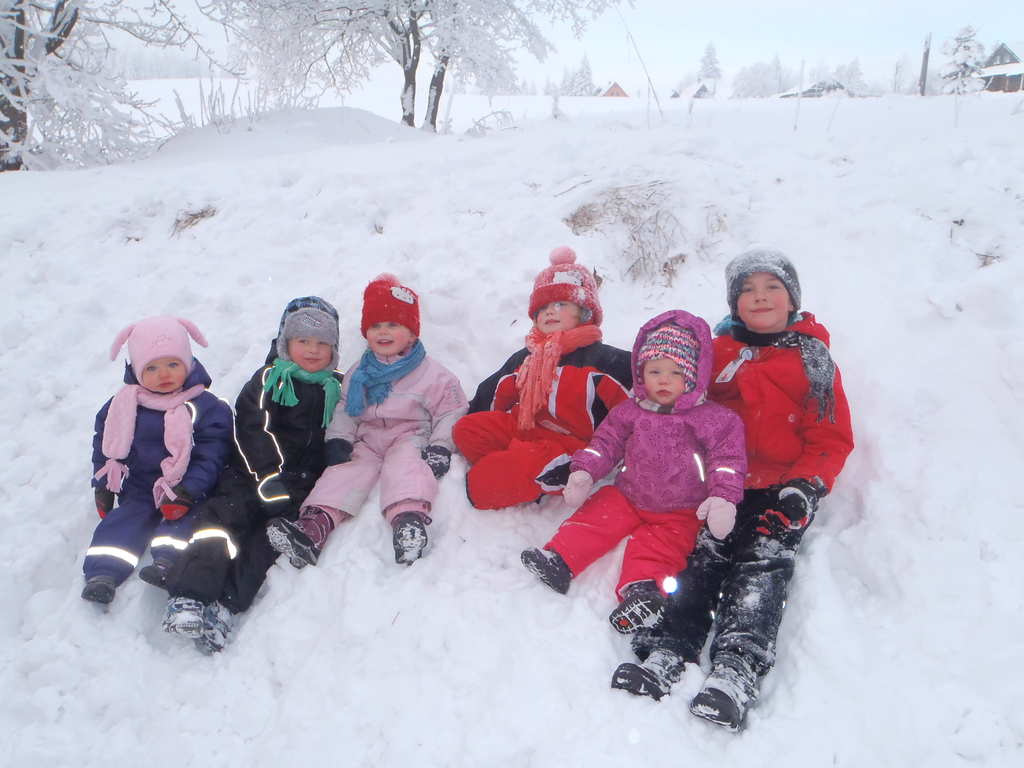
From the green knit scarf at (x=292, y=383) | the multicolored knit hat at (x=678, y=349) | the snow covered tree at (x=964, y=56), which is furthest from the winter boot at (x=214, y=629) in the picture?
the snow covered tree at (x=964, y=56)

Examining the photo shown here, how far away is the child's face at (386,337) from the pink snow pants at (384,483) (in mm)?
666

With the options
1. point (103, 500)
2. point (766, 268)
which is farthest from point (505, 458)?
point (103, 500)

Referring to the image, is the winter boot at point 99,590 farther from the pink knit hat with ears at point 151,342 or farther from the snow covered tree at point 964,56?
the snow covered tree at point 964,56

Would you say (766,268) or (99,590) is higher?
(766,268)

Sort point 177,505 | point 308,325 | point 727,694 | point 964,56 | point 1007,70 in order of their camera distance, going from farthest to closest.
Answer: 1. point 1007,70
2. point 964,56
3. point 308,325
4. point 177,505
5. point 727,694

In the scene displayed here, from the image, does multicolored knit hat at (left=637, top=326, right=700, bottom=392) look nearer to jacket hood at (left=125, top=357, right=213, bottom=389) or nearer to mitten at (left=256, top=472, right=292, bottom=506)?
mitten at (left=256, top=472, right=292, bottom=506)

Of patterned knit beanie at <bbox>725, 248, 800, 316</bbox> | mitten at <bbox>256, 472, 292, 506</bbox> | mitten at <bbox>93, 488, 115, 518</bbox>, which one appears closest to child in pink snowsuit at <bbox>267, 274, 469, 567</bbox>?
mitten at <bbox>256, 472, 292, 506</bbox>

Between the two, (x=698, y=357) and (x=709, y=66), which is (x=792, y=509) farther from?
(x=709, y=66)

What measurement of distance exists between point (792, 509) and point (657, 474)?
68 centimetres

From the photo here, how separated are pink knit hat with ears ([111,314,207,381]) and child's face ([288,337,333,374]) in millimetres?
662

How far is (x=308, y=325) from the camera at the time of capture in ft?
13.6

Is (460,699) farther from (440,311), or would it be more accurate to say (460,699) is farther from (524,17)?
(524,17)

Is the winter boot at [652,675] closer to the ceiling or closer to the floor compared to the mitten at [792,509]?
closer to the floor

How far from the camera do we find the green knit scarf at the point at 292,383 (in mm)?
4008
